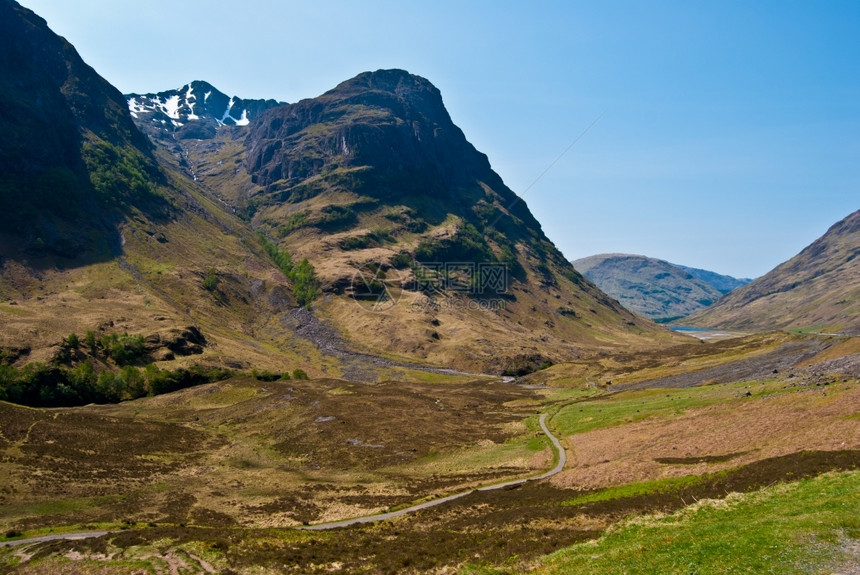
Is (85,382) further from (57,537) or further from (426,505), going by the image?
(426,505)

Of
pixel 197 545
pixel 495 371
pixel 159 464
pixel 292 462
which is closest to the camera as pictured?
pixel 197 545

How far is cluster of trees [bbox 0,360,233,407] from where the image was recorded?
116312mm

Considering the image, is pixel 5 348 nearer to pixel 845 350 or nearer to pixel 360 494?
pixel 360 494

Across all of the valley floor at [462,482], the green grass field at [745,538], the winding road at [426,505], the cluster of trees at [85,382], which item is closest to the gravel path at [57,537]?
the valley floor at [462,482]

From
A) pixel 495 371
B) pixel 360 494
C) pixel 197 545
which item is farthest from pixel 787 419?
pixel 495 371

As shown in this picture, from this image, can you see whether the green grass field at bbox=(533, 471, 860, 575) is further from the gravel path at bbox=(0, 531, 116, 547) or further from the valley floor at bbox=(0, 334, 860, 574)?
the gravel path at bbox=(0, 531, 116, 547)

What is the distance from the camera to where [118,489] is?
57.4 metres

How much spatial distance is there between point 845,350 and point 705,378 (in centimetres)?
2566

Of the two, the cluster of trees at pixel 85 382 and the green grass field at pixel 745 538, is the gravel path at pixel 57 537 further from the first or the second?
the cluster of trees at pixel 85 382

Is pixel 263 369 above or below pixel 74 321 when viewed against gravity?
below

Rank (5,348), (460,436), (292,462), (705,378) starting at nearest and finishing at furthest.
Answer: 1. (292,462)
2. (460,436)
3. (705,378)
4. (5,348)

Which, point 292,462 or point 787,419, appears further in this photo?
point 292,462

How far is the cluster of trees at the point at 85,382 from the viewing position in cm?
11631

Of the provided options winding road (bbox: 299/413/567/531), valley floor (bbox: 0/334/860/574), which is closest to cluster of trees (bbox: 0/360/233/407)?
valley floor (bbox: 0/334/860/574)
